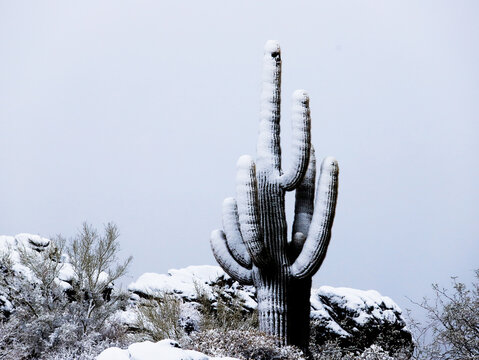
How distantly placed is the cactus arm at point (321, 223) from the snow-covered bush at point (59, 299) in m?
3.08

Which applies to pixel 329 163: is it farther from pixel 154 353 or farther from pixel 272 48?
pixel 154 353

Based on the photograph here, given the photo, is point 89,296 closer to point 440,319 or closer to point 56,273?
point 56,273

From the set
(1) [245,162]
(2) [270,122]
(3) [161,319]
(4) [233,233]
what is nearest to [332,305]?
(3) [161,319]

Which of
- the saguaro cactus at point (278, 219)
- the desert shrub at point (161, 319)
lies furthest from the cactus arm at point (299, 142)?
the desert shrub at point (161, 319)

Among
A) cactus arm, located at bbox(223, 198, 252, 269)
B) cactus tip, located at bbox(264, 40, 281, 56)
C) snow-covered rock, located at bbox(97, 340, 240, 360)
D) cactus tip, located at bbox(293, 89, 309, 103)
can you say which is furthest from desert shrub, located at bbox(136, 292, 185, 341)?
cactus tip, located at bbox(264, 40, 281, 56)

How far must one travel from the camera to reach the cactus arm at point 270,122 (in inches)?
265

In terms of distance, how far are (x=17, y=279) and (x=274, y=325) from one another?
14.7ft

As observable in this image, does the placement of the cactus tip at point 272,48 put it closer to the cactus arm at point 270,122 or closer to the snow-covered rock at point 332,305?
the cactus arm at point 270,122

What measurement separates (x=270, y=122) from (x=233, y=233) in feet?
5.30

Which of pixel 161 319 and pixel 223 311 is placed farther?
pixel 223 311

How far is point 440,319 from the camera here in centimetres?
661

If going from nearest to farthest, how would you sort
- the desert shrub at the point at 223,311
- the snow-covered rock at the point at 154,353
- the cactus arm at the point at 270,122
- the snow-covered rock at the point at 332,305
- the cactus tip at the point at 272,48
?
1. the snow-covered rock at the point at 154,353
2. the cactus arm at the point at 270,122
3. the cactus tip at the point at 272,48
4. the desert shrub at the point at 223,311
5. the snow-covered rock at the point at 332,305

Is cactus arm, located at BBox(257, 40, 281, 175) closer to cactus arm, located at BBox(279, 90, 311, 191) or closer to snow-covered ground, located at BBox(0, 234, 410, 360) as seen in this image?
cactus arm, located at BBox(279, 90, 311, 191)

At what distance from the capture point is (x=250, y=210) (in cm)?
655
